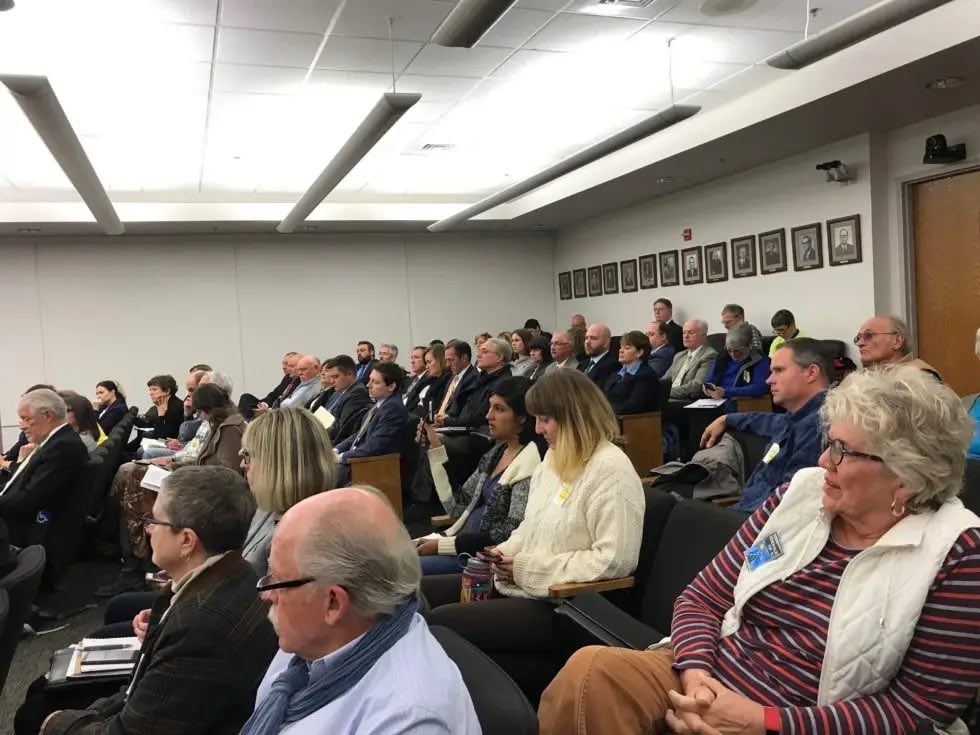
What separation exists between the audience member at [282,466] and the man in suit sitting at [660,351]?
15.5 feet

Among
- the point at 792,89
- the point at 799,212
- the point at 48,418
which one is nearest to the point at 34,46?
the point at 48,418

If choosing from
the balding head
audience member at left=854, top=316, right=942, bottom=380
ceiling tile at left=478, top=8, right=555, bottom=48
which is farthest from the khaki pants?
the balding head

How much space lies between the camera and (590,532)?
2287 mm

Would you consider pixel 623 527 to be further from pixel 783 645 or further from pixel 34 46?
pixel 34 46

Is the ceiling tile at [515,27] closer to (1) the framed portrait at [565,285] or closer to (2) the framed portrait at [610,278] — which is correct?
(2) the framed portrait at [610,278]

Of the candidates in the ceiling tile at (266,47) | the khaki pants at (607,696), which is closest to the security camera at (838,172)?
the ceiling tile at (266,47)

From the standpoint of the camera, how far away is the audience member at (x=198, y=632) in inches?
57.5

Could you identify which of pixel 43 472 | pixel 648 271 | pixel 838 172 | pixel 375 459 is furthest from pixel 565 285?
pixel 43 472

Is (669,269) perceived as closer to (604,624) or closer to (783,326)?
(783,326)

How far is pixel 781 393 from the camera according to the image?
106 inches

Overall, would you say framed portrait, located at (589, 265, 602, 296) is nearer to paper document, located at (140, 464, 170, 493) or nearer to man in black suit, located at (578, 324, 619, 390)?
man in black suit, located at (578, 324, 619, 390)

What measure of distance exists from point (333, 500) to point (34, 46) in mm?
4800

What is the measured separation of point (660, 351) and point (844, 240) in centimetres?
183

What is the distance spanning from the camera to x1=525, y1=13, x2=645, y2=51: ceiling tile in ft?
14.9
